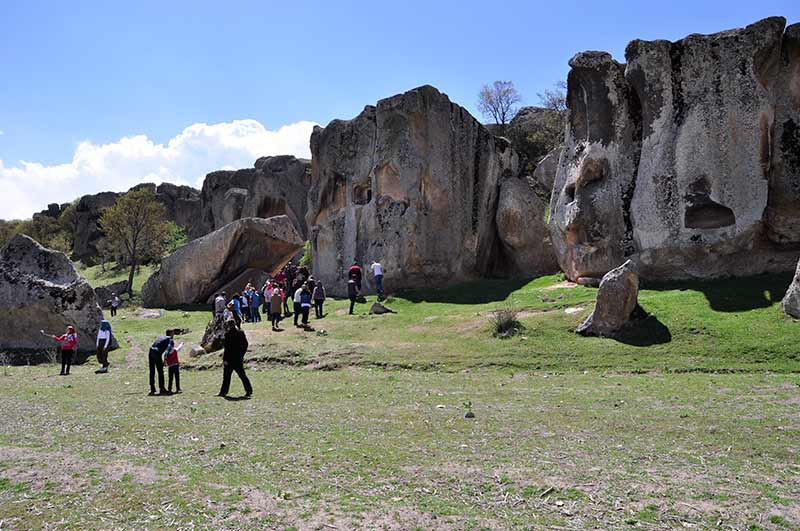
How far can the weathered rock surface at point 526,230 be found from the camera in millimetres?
33781

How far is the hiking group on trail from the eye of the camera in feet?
46.3

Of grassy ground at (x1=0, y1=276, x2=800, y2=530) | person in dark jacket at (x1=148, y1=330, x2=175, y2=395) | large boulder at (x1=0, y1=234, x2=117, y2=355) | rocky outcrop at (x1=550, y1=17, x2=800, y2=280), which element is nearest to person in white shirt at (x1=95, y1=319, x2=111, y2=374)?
grassy ground at (x1=0, y1=276, x2=800, y2=530)

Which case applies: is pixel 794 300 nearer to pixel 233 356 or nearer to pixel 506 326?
pixel 506 326

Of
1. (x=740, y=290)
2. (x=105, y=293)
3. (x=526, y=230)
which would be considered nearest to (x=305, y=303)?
(x=526, y=230)

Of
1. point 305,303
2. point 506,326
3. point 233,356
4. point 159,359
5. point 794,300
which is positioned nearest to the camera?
point 233,356

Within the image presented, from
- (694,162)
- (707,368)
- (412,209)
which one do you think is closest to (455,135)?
(412,209)

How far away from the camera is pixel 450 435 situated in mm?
9695

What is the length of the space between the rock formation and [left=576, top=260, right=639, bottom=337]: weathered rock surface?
1246 cm

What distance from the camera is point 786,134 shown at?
22.5 metres

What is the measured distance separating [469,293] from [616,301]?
1040 cm

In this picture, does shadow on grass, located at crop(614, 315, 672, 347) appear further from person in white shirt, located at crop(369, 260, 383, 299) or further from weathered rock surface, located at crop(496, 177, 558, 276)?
weathered rock surface, located at crop(496, 177, 558, 276)

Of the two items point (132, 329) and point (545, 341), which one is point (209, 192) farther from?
point (545, 341)

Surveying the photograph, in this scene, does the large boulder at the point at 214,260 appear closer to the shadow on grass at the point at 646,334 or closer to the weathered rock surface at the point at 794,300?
the shadow on grass at the point at 646,334

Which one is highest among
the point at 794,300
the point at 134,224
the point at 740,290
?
the point at 134,224
